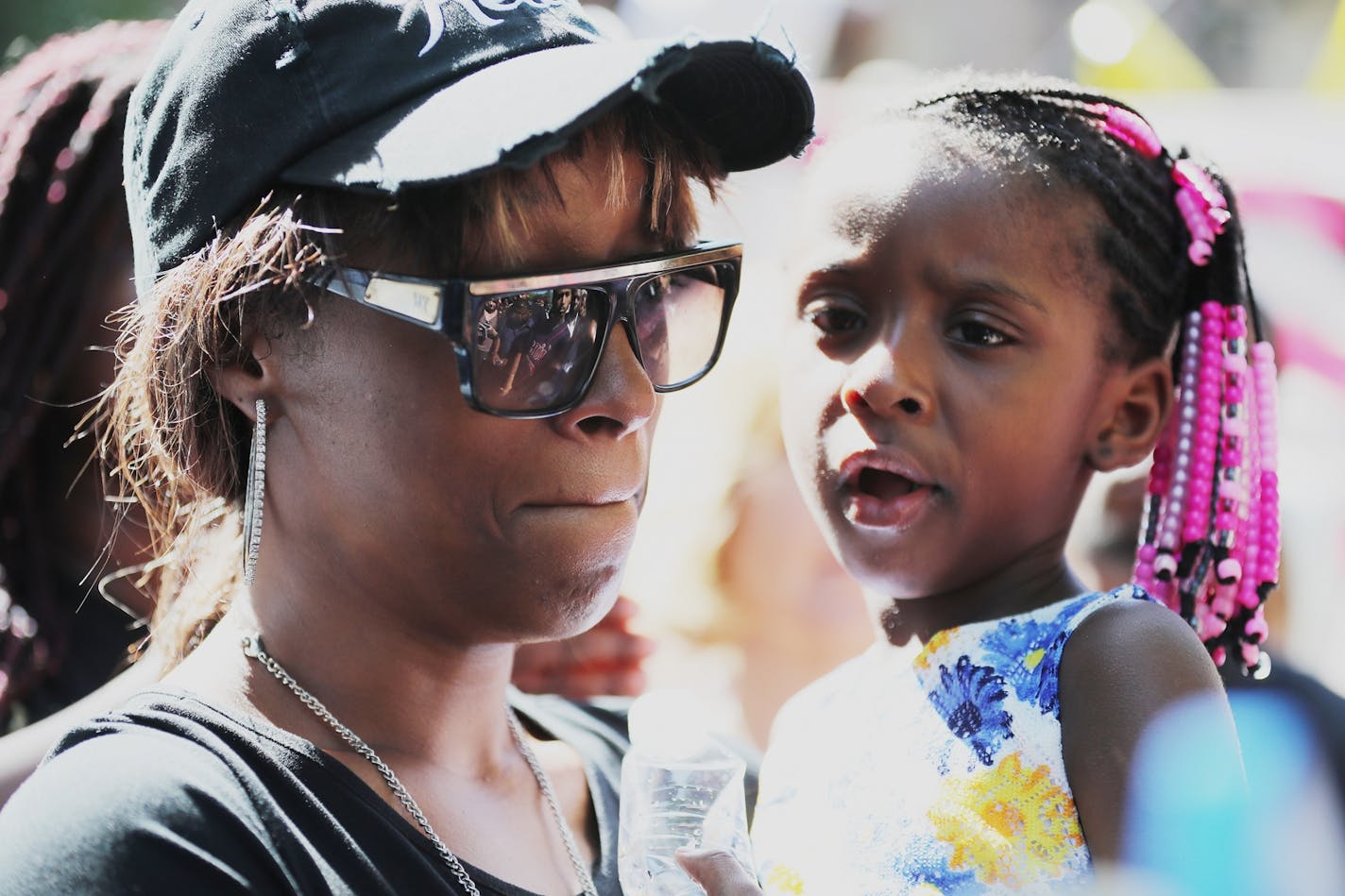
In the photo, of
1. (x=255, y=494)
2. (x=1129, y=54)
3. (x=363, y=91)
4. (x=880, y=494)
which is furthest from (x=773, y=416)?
(x=1129, y=54)

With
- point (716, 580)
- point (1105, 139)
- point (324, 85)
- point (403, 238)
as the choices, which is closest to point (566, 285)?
point (403, 238)

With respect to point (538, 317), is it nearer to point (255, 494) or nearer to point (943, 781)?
point (255, 494)

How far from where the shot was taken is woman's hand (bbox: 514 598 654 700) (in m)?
3.76

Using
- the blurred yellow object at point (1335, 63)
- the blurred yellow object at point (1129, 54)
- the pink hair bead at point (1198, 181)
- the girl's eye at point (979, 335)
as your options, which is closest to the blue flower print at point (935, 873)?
the girl's eye at point (979, 335)

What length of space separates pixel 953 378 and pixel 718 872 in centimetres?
83

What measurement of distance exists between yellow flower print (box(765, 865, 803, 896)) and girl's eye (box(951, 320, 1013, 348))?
85 centimetres

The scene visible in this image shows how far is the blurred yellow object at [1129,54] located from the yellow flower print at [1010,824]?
206 inches

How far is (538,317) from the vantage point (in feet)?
5.67

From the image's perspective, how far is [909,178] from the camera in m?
2.22

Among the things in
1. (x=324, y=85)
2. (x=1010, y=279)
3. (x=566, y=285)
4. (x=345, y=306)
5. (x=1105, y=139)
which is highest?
(x=1105, y=139)

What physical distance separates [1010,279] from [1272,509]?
0.64 metres

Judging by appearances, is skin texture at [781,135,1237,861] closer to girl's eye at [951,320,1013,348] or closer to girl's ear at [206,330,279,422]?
girl's eye at [951,320,1013,348]

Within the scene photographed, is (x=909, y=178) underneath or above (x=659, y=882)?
above

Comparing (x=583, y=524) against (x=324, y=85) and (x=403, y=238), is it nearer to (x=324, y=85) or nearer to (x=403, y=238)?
(x=403, y=238)
